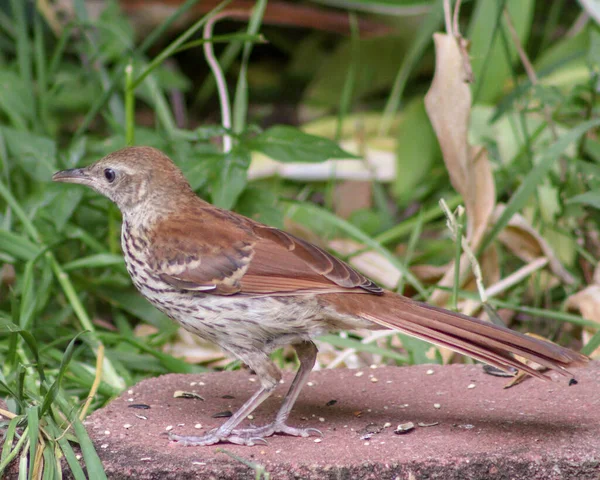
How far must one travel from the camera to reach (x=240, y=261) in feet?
11.8

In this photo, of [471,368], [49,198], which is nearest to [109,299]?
[49,198]

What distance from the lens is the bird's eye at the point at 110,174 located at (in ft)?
13.1

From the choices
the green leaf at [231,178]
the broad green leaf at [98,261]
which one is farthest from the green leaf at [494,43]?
the broad green leaf at [98,261]

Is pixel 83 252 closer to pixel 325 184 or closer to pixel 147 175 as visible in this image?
pixel 147 175

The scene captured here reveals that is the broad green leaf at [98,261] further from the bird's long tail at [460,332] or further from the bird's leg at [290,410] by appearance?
the bird's long tail at [460,332]

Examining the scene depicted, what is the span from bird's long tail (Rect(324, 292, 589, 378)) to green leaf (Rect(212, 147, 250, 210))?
3.88 ft

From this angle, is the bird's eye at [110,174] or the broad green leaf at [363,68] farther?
the broad green leaf at [363,68]

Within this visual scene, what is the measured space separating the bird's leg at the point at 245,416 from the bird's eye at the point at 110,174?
103 cm

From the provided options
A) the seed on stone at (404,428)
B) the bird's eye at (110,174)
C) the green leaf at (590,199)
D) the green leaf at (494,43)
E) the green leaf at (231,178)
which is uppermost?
the green leaf at (494,43)

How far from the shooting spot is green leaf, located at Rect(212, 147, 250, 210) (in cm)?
454

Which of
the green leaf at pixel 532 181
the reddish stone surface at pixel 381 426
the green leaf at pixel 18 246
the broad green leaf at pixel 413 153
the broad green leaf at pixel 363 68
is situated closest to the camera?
the reddish stone surface at pixel 381 426

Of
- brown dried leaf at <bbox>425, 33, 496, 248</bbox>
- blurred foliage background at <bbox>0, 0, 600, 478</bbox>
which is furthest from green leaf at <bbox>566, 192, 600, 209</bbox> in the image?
brown dried leaf at <bbox>425, 33, 496, 248</bbox>

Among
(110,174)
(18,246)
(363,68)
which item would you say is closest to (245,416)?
(110,174)

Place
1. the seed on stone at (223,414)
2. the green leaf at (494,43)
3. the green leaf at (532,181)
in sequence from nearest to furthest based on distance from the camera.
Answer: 1. the seed on stone at (223,414)
2. the green leaf at (532,181)
3. the green leaf at (494,43)
